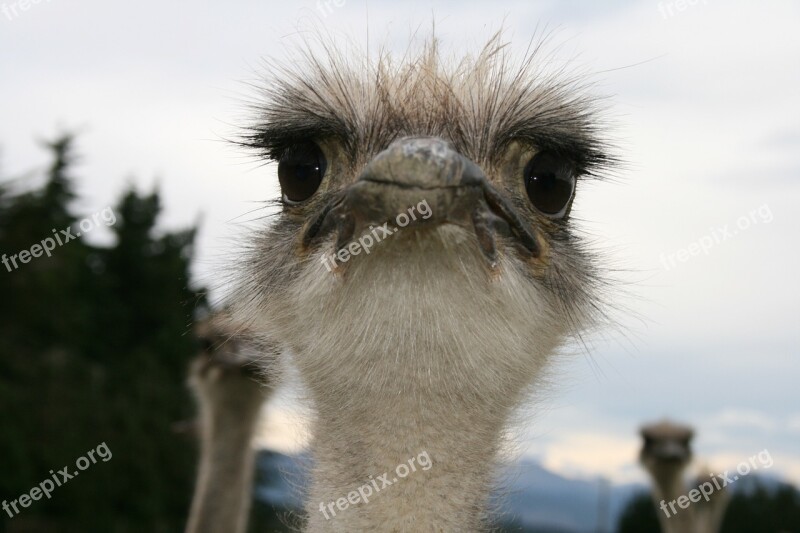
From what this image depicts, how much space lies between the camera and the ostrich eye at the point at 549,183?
8.13ft

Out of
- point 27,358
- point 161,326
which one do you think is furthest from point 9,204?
point 161,326

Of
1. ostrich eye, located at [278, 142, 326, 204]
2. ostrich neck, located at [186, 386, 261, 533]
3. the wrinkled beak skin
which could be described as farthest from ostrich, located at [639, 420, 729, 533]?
the wrinkled beak skin

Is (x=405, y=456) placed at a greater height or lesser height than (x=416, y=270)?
lesser

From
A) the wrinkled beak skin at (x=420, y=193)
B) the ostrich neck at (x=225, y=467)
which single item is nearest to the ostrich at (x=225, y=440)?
the ostrich neck at (x=225, y=467)

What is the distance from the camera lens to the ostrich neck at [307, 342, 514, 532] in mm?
2260

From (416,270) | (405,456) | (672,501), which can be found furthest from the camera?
(672,501)

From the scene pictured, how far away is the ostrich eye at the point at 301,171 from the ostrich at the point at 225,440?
2430 millimetres

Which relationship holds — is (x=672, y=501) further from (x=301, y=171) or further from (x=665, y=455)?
(x=301, y=171)

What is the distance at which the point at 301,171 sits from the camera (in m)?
2.48

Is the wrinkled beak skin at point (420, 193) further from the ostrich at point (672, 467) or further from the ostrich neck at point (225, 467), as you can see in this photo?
the ostrich at point (672, 467)

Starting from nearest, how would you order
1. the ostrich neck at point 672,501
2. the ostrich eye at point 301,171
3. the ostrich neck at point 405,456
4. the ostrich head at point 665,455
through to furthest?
1. the ostrich neck at point 405,456
2. the ostrich eye at point 301,171
3. the ostrich neck at point 672,501
4. the ostrich head at point 665,455

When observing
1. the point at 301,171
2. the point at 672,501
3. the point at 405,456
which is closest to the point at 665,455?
the point at 672,501

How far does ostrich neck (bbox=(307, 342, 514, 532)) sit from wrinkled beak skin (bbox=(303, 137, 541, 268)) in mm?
401

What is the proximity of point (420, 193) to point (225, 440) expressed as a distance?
3613 millimetres
